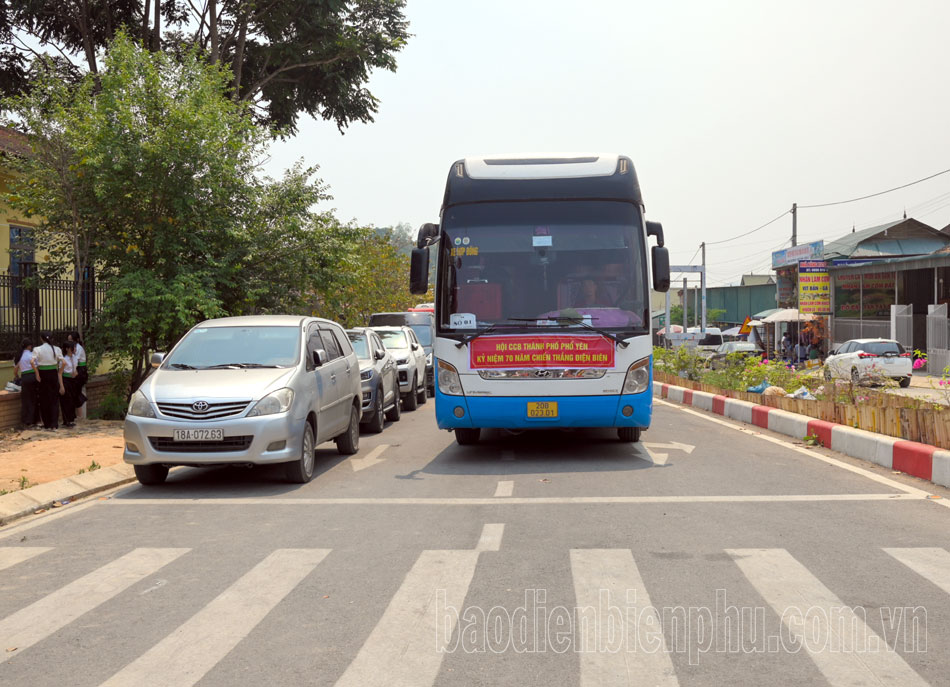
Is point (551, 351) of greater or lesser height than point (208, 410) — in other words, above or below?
above

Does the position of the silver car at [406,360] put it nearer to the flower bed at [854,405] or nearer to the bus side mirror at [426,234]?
the flower bed at [854,405]

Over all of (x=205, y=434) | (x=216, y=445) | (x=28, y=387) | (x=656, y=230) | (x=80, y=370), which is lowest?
(x=216, y=445)

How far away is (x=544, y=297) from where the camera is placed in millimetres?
11078

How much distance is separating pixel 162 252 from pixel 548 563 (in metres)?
13.2

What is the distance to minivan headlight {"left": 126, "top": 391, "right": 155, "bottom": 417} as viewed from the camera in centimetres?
955

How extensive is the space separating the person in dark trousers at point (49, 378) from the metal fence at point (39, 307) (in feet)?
6.81

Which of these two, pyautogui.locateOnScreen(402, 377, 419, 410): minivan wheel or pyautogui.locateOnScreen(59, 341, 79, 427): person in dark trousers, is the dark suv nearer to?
pyautogui.locateOnScreen(402, 377, 419, 410): minivan wheel

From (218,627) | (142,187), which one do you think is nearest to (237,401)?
Result: (218,627)

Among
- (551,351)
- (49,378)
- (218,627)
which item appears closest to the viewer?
(218,627)

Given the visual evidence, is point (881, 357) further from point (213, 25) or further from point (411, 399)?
point (213, 25)

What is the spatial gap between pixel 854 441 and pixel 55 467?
9.42 meters

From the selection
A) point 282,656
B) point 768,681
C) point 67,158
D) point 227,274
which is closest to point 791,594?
point 768,681

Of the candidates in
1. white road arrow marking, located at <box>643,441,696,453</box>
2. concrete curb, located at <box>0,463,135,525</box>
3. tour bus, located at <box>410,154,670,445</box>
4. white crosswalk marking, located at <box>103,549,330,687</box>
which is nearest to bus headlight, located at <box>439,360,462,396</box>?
tour bus, located at <box>410,154,670,445</box>

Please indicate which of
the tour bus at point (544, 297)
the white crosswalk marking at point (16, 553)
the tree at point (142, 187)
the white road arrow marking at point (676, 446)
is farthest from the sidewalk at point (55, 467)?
the white road arrow marking at point (676, 446)
